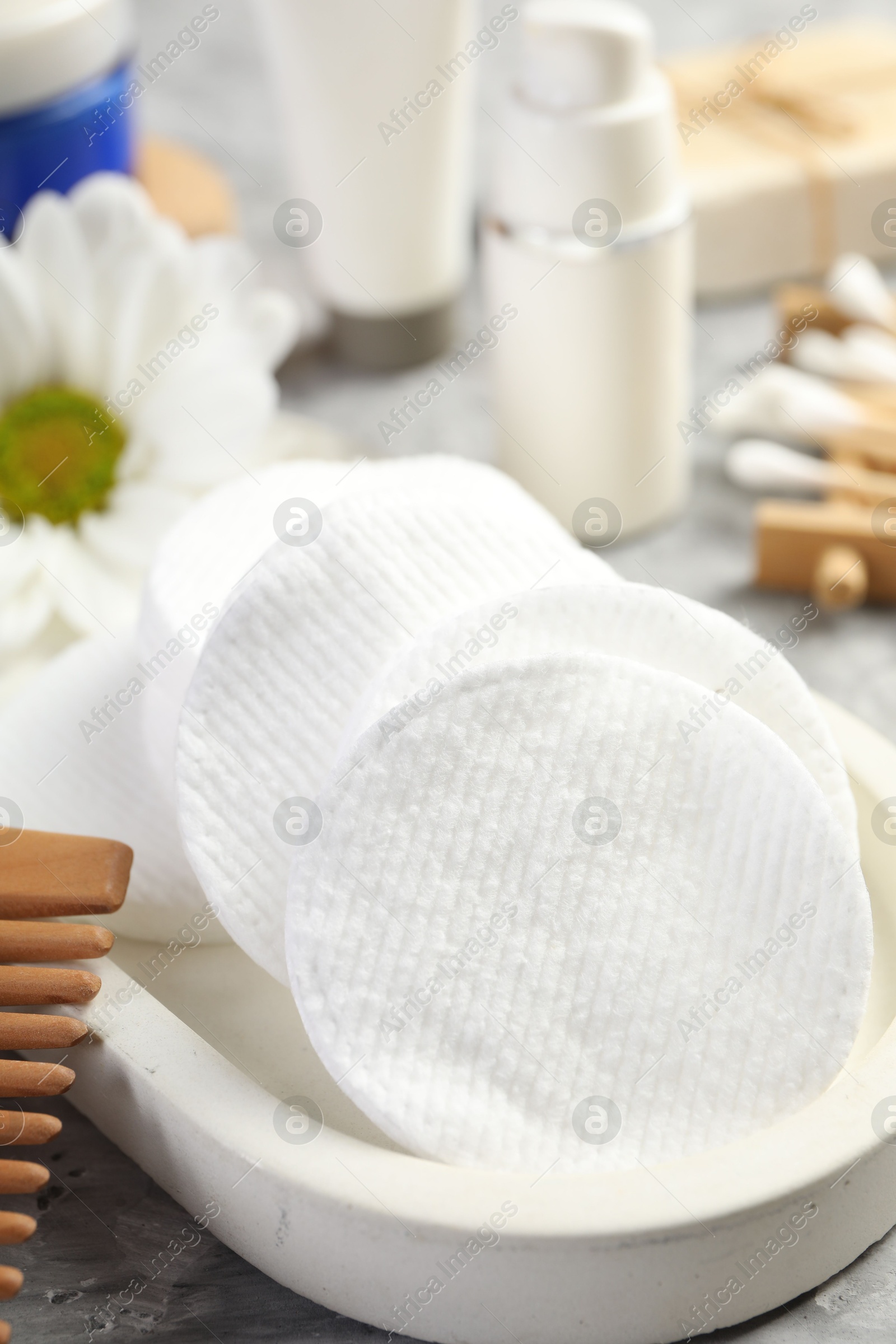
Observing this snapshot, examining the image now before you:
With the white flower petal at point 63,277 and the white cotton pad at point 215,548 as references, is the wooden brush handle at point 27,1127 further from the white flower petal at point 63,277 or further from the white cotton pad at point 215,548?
the white flower petal at point 63,277

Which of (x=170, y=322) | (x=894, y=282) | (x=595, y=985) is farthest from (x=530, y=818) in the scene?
(x=894, y=282)

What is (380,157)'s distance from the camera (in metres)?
0.83

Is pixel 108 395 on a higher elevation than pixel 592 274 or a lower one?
higher

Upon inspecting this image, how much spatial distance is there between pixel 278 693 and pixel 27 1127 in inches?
5.5

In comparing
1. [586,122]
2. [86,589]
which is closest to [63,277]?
[86,589]

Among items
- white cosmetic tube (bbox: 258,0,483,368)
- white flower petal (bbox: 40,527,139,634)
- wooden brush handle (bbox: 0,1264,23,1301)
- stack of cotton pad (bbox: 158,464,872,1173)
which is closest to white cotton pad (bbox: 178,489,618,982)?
stack of cotton pad (bbox: 158,464,872,1173)

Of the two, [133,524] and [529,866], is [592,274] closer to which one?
[133,524]

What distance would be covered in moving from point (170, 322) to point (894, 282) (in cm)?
55

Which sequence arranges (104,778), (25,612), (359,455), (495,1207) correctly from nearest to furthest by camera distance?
(495,1207) < (104,778) < (25,612) < (359,455)

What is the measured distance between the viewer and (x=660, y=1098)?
0.37 m

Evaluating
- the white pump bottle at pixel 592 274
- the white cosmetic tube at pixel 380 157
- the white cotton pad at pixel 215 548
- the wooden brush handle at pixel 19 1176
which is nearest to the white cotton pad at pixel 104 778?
the white cotton pad at pixel 215 548

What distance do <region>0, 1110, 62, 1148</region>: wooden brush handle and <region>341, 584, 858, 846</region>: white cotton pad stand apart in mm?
131

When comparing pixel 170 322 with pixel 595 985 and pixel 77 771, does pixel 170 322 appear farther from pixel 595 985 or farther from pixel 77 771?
pixel 595 985

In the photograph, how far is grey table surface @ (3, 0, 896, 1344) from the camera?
39 cm
